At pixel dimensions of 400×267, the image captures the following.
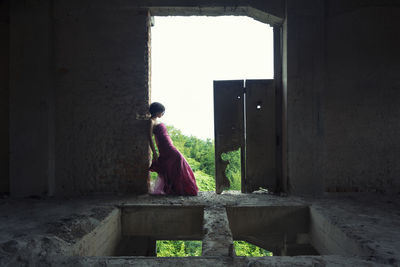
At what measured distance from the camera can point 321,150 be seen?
4.60 m

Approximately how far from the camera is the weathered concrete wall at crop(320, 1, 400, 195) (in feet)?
15.1

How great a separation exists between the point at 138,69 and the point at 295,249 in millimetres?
4068

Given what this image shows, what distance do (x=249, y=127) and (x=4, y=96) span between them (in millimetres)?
4175

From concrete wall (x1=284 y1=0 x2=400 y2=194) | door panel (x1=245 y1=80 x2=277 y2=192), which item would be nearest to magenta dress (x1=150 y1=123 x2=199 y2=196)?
door panel (x1=245 y1=80 x2=277 y2=192)

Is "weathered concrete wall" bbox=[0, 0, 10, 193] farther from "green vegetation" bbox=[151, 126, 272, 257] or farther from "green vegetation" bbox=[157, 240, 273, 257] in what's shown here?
"green vegetation" bbox=[157, 240, 273, 257]

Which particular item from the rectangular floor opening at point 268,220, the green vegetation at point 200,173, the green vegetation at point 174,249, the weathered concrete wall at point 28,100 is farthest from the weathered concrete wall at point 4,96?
the green vegetation at point 174,249

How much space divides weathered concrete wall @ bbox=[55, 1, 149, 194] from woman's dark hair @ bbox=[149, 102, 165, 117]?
141 millimetres

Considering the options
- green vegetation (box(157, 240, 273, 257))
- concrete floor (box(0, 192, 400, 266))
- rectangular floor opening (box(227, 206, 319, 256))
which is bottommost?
green vegetation (box(157, 240, 273, 257))

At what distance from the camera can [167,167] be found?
187 inches

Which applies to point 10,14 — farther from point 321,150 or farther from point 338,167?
point 338,167

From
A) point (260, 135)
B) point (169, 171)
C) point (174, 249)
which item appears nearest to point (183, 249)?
point (174, 249)

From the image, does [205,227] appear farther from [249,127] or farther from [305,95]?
[305,95]

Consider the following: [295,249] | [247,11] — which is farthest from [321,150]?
[247,11]

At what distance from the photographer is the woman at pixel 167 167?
4.66 m
